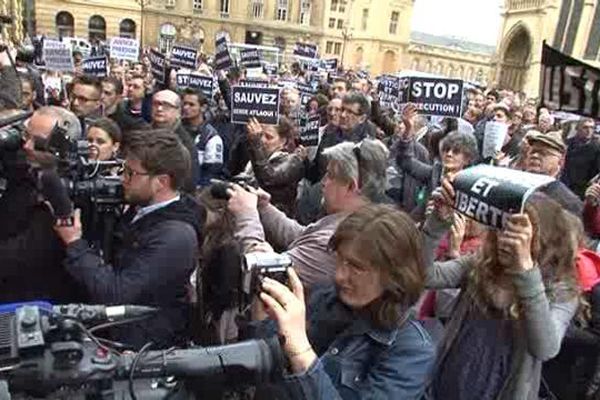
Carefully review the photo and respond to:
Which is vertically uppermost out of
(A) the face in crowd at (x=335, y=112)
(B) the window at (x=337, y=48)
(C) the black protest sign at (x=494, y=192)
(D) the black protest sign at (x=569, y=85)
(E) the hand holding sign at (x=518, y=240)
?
(D) the black protest sign at (x=569, y=85)

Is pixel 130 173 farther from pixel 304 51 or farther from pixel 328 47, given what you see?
pixel 328 47

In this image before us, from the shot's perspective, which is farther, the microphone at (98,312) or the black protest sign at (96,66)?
the black protest sign at (96,66)

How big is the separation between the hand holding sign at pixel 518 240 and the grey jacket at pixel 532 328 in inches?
1.6

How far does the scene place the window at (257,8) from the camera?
192 ft

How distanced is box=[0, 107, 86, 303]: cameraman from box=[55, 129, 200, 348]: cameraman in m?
0.20

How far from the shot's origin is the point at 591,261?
2.88 m

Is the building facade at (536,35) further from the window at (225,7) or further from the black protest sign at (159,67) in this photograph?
the black protest sign at (159,67)

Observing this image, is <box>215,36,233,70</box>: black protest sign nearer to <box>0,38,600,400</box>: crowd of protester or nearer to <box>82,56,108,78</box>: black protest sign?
<box>82,56,108,78</box>: black protest sign

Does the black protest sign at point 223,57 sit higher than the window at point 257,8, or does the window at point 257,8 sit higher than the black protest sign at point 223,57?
the window at point 257,8

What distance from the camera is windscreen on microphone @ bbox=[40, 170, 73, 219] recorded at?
7.66ft

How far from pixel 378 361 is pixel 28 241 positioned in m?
1.63

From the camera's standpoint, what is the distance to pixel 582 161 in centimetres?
751

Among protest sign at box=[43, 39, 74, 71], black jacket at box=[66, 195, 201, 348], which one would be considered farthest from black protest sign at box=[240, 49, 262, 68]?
black jacket at box=[66, 195, 201, 348]

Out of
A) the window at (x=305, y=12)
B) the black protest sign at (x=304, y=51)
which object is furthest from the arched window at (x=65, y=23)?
the black protest sign at (x=304, y=51)
